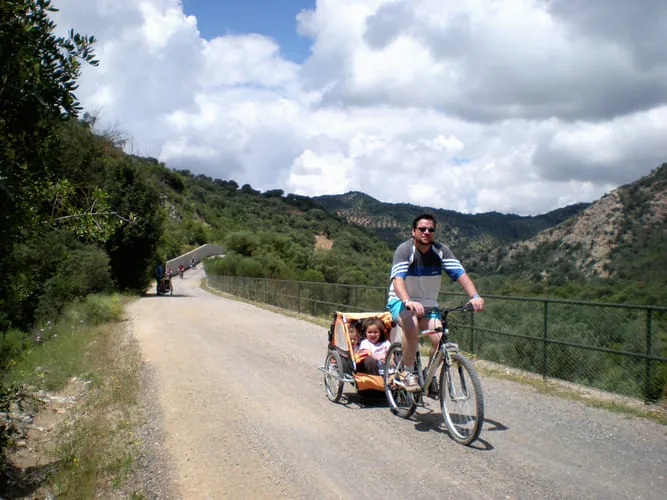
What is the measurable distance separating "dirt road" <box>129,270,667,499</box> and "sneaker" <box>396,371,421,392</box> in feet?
1.34

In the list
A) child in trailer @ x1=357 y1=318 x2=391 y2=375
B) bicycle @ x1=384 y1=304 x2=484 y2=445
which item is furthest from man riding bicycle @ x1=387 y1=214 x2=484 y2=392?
child in trailer @ x1=357 y1=318 x2=391 y2=375

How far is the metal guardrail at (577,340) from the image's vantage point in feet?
24.6

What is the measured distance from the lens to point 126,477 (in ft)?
16.2

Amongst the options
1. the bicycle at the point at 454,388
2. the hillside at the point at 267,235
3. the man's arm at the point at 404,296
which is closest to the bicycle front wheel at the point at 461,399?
the bicycle at the point at 454,388

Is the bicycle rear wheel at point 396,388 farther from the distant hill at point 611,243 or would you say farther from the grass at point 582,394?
the distant hill at point 611,243

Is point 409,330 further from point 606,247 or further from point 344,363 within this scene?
point 606,247

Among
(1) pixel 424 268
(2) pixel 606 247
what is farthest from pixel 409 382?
(2) pixel 606 247

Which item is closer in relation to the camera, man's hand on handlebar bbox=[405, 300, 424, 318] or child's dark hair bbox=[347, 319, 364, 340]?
man's hand on handlebar bbox=[405, 300, 424, 318]

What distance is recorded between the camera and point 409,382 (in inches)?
240

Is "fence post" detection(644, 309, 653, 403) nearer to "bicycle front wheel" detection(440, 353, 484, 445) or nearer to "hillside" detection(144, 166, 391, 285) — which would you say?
"bicycle front wheel" detection(440, 353, 484, 445)

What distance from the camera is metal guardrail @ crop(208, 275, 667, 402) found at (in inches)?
295

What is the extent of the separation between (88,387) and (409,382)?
5812mm

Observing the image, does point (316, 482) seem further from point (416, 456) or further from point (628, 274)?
point (628, 274)

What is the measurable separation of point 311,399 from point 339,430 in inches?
58.7
